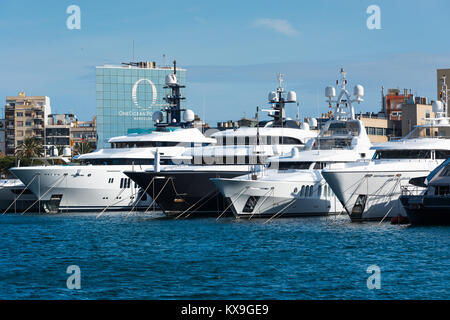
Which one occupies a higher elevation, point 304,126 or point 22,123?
point 22,123

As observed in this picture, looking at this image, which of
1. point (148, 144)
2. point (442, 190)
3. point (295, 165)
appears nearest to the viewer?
point (442, 190)

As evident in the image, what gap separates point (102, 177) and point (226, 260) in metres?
27.7

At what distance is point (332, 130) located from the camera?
5512cm

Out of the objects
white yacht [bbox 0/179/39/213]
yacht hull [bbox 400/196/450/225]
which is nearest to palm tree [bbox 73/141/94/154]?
white yacht [bbox 0/179/39/213]

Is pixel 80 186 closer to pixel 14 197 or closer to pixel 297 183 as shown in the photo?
pixel 14 197

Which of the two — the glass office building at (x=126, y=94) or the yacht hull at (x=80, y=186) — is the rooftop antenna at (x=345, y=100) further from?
the glass office building at (x=126, y=94)

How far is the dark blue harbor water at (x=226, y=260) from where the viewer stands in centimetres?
2519

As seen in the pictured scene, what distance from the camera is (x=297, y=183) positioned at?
1939 inches

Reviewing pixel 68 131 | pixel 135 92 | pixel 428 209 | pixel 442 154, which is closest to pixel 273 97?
pixel 442 154

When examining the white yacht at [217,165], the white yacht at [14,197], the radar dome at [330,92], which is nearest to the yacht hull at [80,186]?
the white yacht at [217,165]

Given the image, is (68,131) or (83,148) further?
(68,131)

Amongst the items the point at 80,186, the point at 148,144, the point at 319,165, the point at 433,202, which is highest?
the point at 148,144
